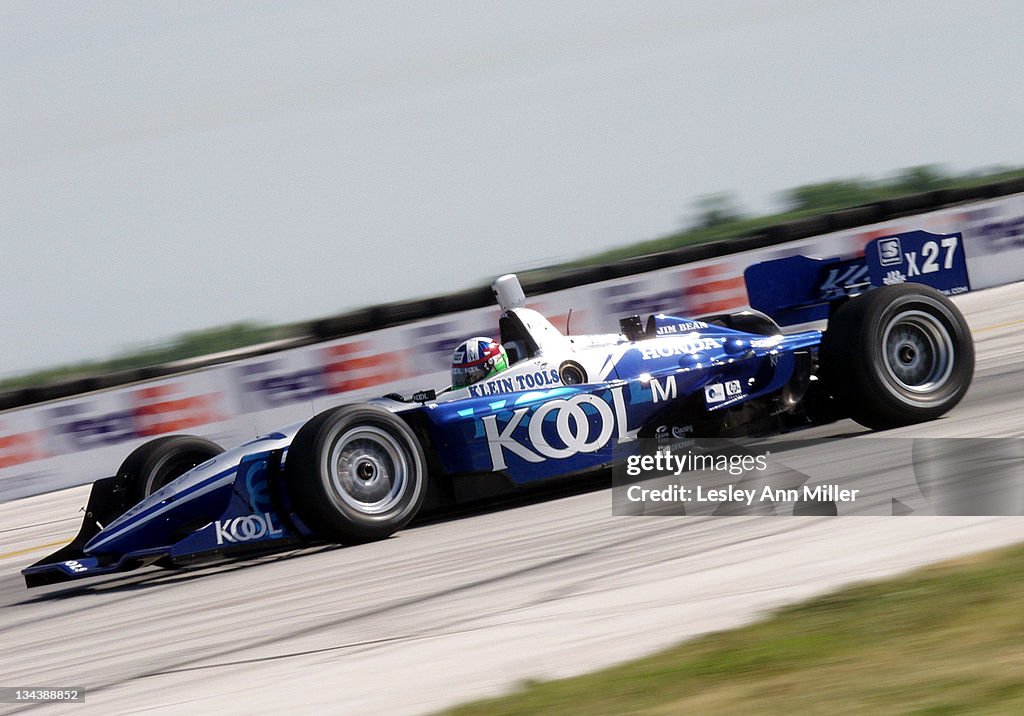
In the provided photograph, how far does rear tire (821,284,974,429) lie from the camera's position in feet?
27.7

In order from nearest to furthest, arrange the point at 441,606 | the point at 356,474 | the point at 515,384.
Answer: the point at 441,606
the point at 356,474
the point at 515,384

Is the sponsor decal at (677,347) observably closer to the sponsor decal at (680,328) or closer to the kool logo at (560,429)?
the sponsor decal at (680,328)

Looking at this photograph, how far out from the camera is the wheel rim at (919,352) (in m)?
8.64

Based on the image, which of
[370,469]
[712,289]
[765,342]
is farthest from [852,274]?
[712,289]

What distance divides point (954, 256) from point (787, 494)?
3418 millimetres

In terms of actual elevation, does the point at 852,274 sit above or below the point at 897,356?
above

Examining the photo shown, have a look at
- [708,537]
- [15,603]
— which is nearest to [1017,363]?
[708,537]

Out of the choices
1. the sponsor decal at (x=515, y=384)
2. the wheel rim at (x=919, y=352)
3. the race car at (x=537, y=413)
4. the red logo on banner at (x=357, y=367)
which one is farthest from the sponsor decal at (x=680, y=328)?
the red logo on banner at (x=357, y=367)

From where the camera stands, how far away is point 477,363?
8359 mm

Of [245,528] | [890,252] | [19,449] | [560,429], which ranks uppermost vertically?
[890,252]

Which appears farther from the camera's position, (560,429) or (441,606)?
(560,429)

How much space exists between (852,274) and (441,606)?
501cm

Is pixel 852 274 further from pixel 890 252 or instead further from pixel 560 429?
pixel 560 429

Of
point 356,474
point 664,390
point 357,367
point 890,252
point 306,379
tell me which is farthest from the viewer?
point 357,367
